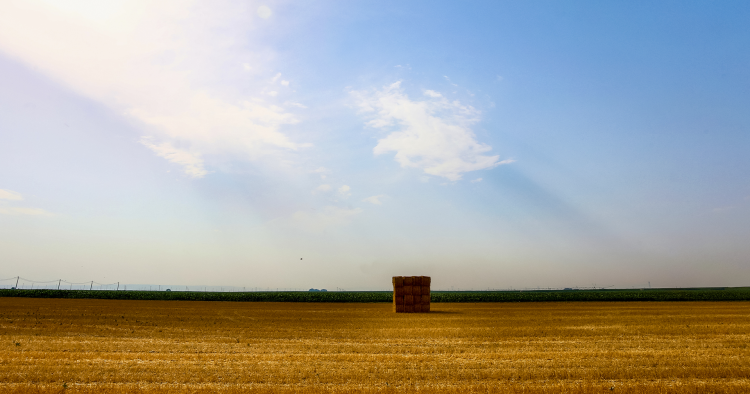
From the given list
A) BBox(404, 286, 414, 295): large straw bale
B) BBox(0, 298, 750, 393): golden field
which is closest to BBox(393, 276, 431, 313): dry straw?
BBox(404, 286, 414, 295): large straw bale

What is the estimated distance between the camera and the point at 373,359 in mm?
13906

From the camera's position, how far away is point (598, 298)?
66625 mm

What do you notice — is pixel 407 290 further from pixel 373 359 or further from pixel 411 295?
pixel 373 359

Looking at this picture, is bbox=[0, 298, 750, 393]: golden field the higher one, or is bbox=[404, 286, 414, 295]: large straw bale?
bbox=[404, 286, 414, 295]: large straw bale

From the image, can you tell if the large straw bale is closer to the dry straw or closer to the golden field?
the dry straw

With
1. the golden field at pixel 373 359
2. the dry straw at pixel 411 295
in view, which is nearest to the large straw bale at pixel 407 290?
the dry straw at pixel 411 295

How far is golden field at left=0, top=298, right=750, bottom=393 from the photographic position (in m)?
10.9

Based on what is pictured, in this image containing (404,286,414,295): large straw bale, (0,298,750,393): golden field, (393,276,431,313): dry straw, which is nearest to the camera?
(0,298,750,393): golden field

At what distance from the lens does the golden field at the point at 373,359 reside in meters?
10.9

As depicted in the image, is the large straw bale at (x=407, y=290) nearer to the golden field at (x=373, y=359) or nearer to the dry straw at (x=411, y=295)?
the dry straw at (x=411, y=295)

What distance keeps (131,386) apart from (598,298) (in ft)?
225

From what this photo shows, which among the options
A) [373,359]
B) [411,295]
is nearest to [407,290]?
[411,295]

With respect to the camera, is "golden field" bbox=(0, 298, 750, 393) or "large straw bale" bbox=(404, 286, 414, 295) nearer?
"golden field" bbox=(0, 298, 750, 393)

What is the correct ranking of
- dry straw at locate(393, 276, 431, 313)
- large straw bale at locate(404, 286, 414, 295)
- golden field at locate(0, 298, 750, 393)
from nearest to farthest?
golden field at locate(0, 298, 750, 393) < dry straw at locate(393, 276, 431, 313) < large straw bale at locate(404, 286, 414, 295)
